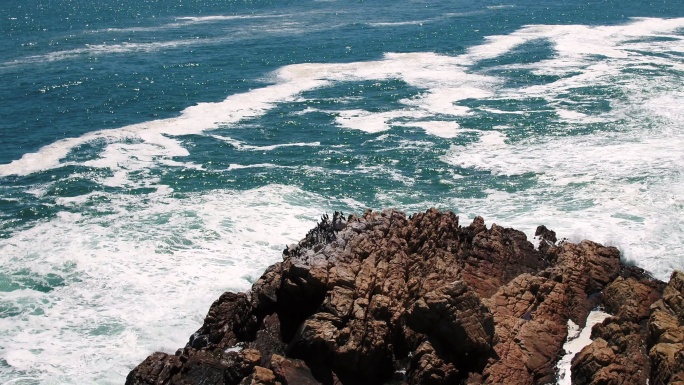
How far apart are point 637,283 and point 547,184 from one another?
19168 millimetres

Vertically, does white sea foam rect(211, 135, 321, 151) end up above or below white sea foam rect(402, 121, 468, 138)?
above

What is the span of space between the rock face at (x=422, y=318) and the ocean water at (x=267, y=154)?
5.51 m

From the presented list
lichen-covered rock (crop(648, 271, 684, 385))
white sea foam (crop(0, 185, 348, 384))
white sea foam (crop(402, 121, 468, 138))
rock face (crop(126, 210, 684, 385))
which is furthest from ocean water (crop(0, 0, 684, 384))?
lichen-covered rock (crop(648, 271, 684, 385))

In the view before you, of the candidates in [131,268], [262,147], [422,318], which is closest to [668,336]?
[422,318]

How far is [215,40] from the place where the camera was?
109 meters

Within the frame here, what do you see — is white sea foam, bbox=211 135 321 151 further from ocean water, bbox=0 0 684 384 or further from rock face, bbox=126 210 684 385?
rock face, bbox=126 210 684 385

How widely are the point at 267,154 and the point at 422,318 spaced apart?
116 ft

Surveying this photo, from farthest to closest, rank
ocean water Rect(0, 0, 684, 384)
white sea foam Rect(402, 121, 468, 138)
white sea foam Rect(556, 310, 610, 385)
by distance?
white sea foam Rect(402, 121, 468, 138) < ocean water Rect(0, 0, 684, 384) < white sea foam Rect(556, 310, 610, 385)

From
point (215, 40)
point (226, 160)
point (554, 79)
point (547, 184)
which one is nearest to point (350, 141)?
point (226, 160)

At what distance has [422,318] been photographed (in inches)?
1019

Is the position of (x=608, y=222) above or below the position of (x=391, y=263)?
below

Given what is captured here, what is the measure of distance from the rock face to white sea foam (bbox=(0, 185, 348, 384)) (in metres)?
4.55

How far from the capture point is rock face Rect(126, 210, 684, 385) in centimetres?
2527

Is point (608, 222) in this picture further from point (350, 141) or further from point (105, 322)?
point (105, 322)
